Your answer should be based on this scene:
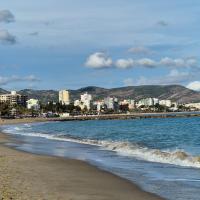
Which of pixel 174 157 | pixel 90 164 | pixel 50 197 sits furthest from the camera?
pixel 174 157

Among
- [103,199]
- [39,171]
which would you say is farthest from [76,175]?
[103,199]

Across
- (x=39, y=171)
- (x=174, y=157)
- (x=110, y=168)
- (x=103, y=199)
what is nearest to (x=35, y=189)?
(x=103, y=199)

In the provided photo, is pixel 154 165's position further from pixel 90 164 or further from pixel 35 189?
pixel 35 189

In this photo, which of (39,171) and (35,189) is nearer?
(35,189)

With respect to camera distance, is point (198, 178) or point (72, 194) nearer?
point (72, 194)

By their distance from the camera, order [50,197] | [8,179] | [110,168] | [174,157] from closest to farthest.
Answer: [50,197] → [8,179] → [110,168] → [174,157]

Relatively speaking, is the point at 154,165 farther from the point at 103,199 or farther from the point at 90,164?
the point at 103,199

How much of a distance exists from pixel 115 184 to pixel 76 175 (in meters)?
2.87

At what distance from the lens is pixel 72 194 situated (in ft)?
41.7

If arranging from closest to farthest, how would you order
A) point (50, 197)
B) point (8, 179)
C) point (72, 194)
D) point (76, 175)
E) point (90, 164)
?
point (50, 197) → point (72, 194) → point (8, 179) → point (76, 175) → point (90, 164)

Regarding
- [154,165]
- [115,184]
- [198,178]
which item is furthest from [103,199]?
[154,165]

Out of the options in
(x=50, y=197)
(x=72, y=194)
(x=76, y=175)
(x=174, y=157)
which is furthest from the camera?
(x=174, y=157)

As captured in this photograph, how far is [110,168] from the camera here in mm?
19859

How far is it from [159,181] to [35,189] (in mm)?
4381
